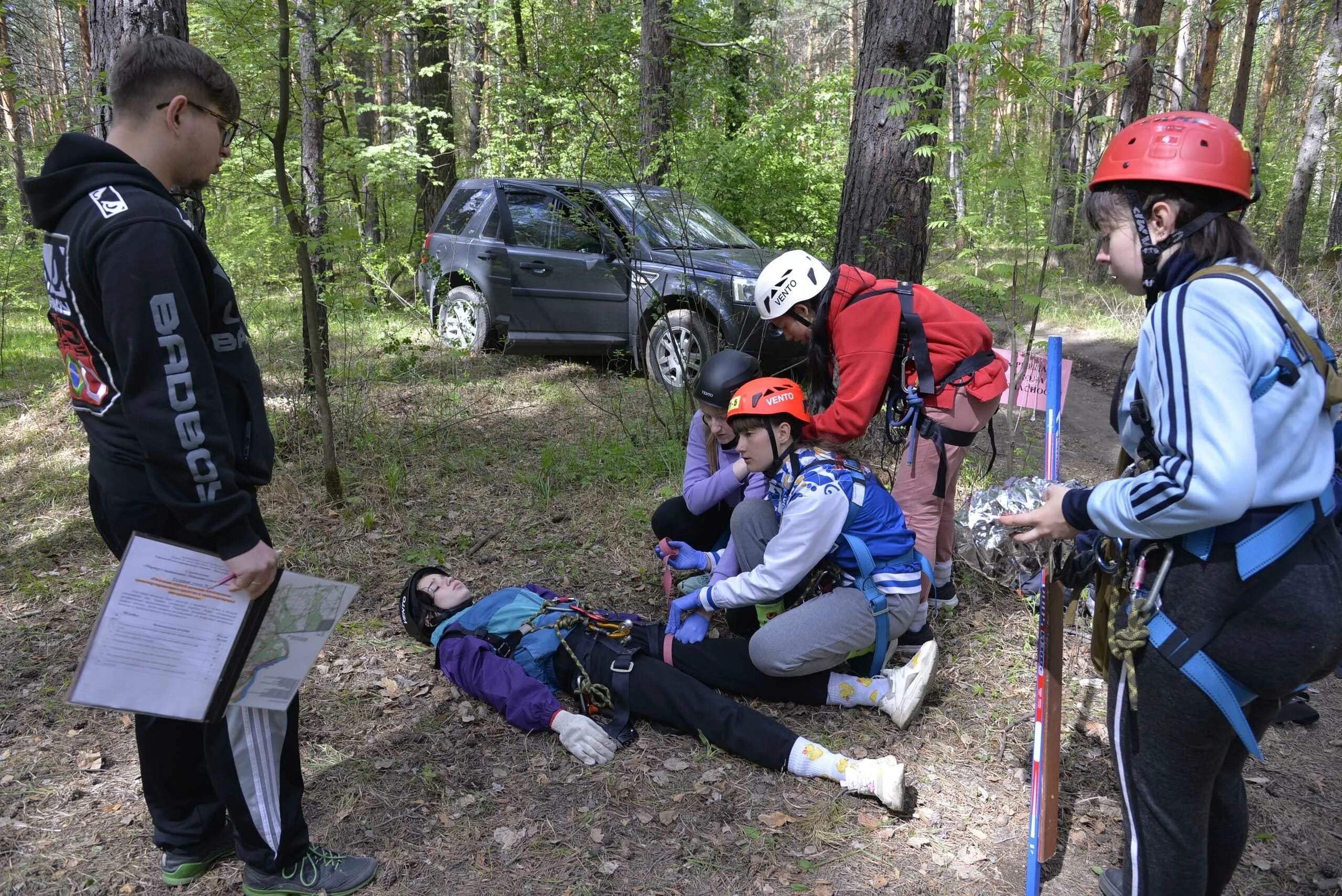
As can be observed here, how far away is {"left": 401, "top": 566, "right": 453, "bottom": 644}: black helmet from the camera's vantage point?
377 centimetres

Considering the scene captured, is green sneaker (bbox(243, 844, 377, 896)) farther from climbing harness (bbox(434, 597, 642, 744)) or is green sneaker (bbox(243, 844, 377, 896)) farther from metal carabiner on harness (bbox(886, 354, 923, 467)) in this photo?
metal carabiner on harness (bbox(886, 354, 923, 467))

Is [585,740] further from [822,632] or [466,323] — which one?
[466,323]

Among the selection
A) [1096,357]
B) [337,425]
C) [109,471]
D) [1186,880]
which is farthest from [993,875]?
[1096,357]

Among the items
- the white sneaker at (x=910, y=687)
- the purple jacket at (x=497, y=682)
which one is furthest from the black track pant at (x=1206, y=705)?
the purple jacket at (x=497, y=682)

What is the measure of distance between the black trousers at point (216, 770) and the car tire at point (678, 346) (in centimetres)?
405

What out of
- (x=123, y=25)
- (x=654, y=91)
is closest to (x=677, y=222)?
(x=654, y=91)

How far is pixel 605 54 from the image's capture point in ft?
22.1

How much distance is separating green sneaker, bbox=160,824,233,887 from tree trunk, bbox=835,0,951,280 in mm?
4420

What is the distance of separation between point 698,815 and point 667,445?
3.29 m

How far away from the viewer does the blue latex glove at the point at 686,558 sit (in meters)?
4.11

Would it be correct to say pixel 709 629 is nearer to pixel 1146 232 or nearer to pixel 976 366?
pixel 976 366

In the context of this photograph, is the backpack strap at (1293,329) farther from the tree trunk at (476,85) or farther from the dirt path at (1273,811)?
the tree trunk at (476,85)

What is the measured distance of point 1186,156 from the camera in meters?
1.74

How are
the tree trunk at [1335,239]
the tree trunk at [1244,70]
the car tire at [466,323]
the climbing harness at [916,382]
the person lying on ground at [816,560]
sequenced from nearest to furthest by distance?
the person lying on ground at [816,560]
the climbing harness at [916,382]
the car tire at [466,323]
the tree trunk at [1335,239]
the tree trunk at [1244,70]
